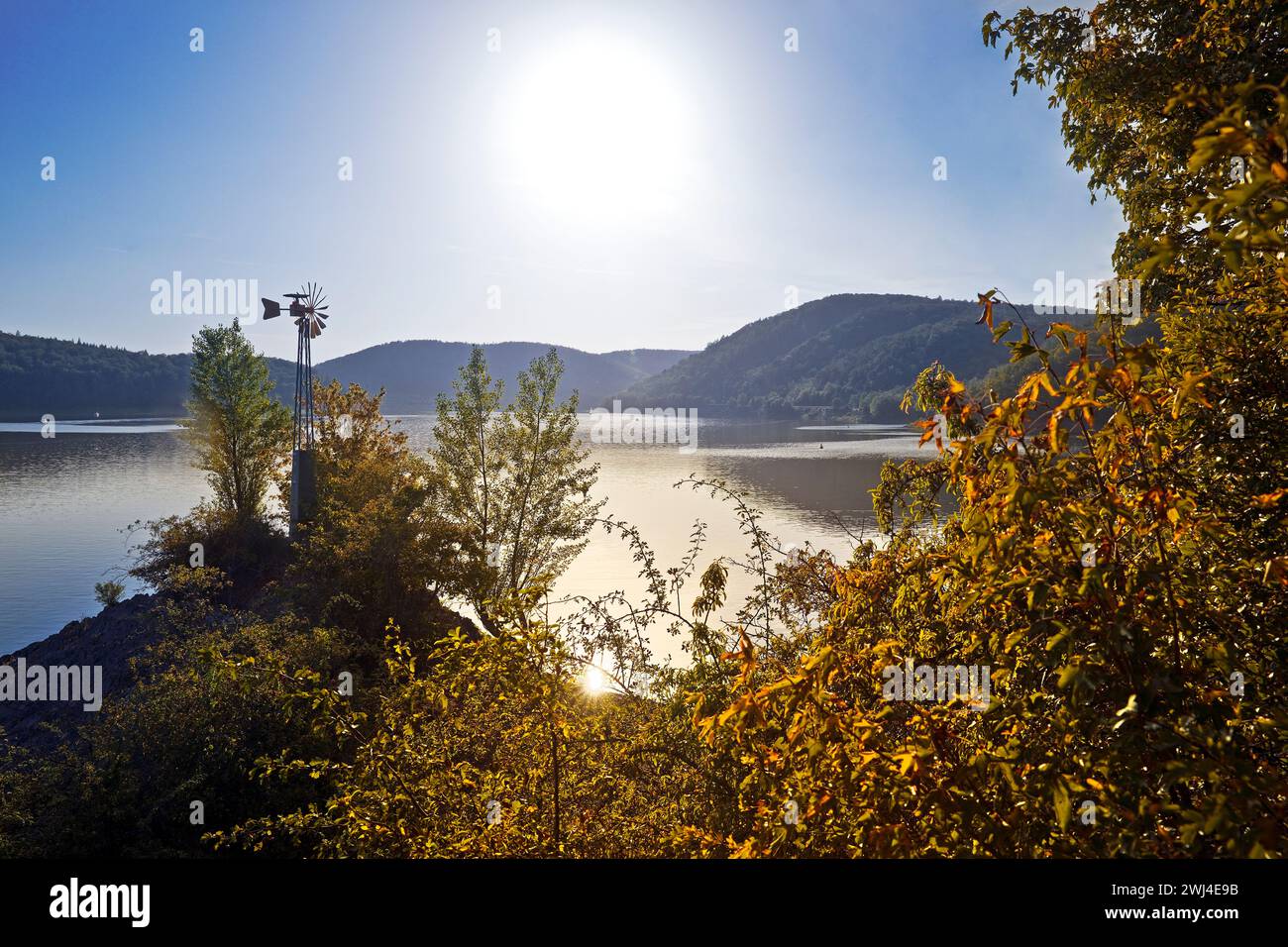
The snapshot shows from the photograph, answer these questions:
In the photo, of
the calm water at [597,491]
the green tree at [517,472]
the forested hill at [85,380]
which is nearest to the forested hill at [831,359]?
the calm water at [597,491]

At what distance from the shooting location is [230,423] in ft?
100

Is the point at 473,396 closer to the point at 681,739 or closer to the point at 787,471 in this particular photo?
the point at 681,739

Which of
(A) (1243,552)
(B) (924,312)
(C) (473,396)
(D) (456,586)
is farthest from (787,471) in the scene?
(B) (924,312)

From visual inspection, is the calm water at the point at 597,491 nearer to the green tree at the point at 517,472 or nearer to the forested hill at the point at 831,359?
the green tree at the point at 517,472

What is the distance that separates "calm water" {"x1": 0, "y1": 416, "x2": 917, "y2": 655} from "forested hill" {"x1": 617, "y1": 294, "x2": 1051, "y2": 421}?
3931 cm

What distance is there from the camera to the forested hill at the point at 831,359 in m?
114

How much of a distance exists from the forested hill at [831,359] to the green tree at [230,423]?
72.3 meters

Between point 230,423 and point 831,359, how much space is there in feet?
455

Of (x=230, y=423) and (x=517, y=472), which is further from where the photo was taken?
(x=230, y=423)

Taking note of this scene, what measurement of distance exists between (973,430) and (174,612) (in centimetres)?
1704

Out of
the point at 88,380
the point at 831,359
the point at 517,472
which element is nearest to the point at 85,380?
the point at 88,380

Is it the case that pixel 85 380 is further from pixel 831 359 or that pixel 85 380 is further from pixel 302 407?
pixel 831 359

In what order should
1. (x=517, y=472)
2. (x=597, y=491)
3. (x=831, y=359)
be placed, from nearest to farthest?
(x=517, y=472)
(x=597, y=491)
(x=831, y=359)

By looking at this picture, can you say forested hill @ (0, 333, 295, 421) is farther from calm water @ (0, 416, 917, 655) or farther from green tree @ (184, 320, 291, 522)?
green tree @ (184, 320, 291, 522)
